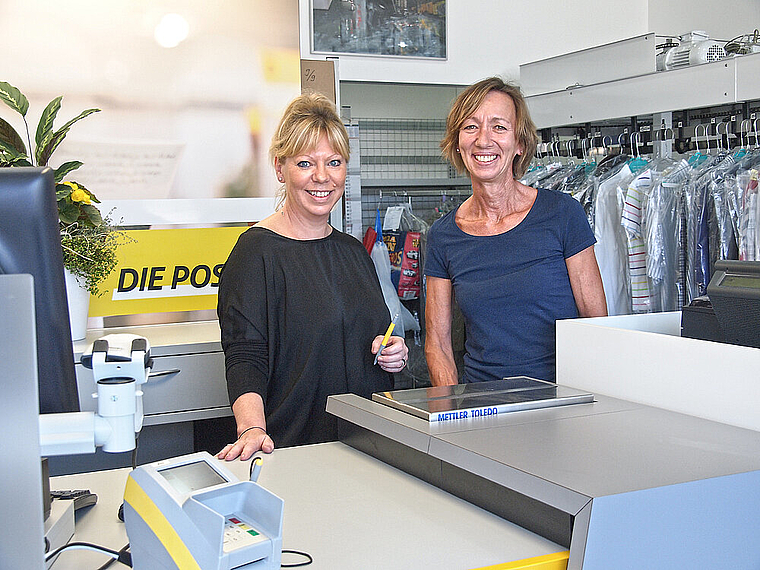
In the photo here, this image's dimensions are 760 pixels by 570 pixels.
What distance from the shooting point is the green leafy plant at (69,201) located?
9.29 feet

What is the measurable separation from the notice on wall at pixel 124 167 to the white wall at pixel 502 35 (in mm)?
1012

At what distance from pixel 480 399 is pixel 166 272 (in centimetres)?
204

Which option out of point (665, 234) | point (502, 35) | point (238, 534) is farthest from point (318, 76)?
point (238, 534)

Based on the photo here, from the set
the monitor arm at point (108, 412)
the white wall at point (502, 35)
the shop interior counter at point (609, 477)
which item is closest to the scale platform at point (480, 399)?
the shop interior counter at point (609, 477)

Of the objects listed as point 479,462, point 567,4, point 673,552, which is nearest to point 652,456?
point 673,552

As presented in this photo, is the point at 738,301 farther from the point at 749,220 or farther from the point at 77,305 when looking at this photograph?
the point at 77,305

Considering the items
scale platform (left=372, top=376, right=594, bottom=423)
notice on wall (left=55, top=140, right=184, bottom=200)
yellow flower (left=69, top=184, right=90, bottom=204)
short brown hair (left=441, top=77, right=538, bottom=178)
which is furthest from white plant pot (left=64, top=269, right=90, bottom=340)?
scale platform (left=372, top=376, right=594, bottom=423)

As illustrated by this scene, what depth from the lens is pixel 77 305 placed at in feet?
9.51

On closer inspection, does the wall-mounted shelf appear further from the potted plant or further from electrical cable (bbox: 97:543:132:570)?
electrical cable (bbox: 97:543:132:570)

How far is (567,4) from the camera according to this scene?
14.9 ft

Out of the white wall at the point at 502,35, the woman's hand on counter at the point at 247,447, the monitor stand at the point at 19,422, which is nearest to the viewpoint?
the monitor stand at the point at 19,422

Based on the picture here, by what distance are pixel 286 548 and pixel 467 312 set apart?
1235mm

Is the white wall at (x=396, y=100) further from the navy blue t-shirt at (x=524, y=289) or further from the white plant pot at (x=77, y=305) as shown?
the navy blue t-shirt at (x=524, y=289)

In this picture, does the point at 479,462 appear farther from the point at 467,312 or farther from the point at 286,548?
the point at 467,312
